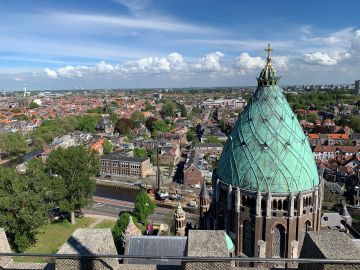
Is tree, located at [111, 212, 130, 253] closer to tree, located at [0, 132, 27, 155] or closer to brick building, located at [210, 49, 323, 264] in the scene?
brick building, located at [210, 49, 323, 264]

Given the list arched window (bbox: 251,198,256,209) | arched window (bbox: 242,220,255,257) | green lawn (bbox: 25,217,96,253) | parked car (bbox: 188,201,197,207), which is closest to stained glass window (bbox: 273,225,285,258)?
arched window (bbox: 242,220,255,257)

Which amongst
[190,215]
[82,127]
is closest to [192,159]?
[190,215]

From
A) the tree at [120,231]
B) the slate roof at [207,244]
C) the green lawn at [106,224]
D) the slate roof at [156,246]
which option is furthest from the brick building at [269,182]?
the green lawn at [106,224]

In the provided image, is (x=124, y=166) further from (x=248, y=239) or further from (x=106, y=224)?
(x=248, y=239)

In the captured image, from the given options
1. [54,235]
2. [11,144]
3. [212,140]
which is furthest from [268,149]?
[11,144]

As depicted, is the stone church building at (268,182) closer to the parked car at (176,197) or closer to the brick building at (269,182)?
the brick building at (269,182)
